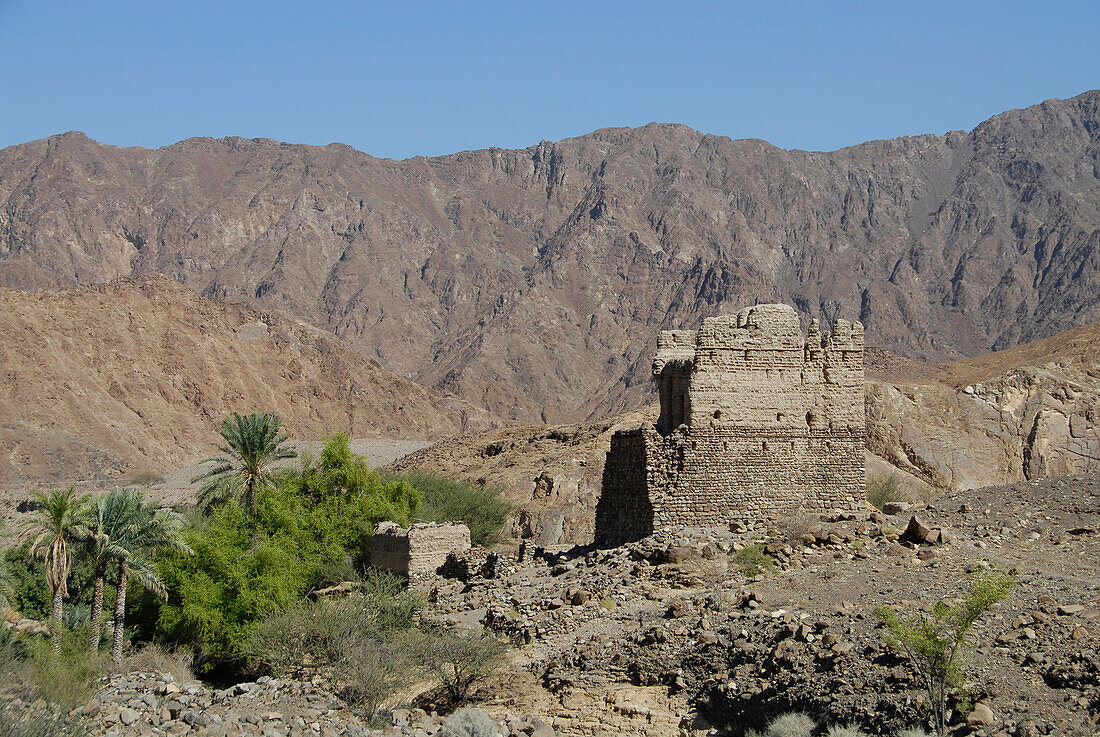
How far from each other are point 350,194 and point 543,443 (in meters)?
142

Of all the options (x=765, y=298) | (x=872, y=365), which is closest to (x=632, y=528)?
(x=872, y=365)

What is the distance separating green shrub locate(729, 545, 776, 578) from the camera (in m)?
16.8

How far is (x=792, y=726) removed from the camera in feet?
41.5

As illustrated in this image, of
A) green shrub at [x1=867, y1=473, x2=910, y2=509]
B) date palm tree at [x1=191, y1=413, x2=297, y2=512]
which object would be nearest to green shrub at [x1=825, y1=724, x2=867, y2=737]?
green shrub at [x1=867, y1=473, x2=910, y2=509]

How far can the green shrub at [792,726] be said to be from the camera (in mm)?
12625

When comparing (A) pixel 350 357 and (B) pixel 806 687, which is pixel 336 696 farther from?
(A) pixel 350 357

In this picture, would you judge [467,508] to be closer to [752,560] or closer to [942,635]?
[752,560]

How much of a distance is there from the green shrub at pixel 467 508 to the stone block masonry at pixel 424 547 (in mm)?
7396

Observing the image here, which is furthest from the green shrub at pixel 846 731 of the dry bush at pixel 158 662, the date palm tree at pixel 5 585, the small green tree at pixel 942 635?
the date palm tree at pixel 5 585

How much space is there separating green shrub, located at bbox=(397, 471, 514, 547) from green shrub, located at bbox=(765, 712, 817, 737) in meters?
19.8

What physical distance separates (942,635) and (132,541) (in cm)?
1573

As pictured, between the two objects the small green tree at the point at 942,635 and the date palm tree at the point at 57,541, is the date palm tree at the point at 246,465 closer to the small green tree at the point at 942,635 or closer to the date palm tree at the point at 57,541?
the date palm tree at the point at 57,541

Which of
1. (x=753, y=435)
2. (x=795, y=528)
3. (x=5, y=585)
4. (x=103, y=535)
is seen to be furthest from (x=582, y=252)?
(x=795, y=528)

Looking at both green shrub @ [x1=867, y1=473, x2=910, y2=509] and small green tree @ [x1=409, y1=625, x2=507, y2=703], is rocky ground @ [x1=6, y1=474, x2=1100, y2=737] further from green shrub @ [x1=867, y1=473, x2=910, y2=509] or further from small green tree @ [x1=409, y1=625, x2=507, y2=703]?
green shrub @ [x1=867, y1=473, x2=910, y2=509]
